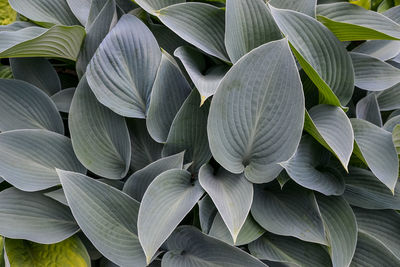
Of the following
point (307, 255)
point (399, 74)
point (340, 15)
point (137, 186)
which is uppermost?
point (340, 15)

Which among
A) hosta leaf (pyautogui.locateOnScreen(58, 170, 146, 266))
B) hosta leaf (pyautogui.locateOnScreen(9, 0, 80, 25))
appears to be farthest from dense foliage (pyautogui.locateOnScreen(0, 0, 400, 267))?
hosta leaf (pyautogui.locateOnScreen(9, 0, 80, 25))

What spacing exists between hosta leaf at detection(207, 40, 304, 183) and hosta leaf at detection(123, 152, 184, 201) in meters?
0.09

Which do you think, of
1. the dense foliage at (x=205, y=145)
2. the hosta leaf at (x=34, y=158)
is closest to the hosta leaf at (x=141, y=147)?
the dense foliage at (x=205, y=145)

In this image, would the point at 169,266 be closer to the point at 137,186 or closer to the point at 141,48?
the point at 137,186

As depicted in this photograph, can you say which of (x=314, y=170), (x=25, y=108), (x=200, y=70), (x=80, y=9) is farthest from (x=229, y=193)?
(x=80, y=9)

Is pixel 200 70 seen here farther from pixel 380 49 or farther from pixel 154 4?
pixel 380 49

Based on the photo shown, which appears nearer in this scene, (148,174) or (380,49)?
(148,174)

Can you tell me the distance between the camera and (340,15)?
0.99 m

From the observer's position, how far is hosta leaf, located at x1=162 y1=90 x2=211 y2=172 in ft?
2.84

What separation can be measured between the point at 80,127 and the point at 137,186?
0.19 metres

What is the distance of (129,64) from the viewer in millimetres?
916

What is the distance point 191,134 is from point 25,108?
411mm

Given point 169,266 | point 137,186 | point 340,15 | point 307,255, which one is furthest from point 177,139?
point 340,15

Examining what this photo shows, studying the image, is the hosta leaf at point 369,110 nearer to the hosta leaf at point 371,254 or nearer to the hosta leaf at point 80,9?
the hosta leaf at point 371,254
